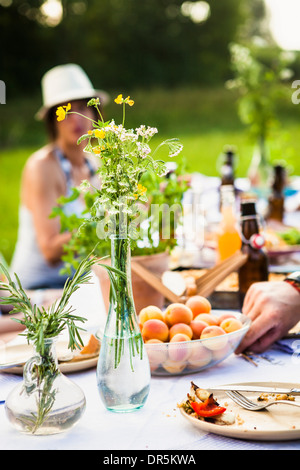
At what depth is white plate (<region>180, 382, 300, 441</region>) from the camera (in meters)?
0.68

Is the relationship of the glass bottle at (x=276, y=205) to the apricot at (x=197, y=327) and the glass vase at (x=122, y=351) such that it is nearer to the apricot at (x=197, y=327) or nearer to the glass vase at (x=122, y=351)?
the apricot at (x=197, y=327)

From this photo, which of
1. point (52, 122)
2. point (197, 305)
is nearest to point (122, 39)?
point (52, 122)

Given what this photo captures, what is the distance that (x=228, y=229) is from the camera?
1.52m

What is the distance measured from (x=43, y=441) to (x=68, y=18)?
9.00 meters

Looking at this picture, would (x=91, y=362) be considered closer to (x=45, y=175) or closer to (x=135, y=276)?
(x=135, y=276)

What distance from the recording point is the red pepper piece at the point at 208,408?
72cm

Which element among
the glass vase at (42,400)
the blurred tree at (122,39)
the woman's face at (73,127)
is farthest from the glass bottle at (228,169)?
the blurred tree at (122,39)

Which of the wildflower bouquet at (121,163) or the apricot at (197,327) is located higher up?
the wildflower bouquet at (121,163)

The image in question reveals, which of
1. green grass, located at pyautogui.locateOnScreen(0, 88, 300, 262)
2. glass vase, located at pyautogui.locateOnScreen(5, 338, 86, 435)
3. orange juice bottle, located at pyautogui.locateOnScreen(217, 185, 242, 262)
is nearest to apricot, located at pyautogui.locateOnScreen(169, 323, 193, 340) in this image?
glass vase, located at pyautogui.locateOnScreen(5, 338, 86, 435)

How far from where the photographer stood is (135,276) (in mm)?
1119

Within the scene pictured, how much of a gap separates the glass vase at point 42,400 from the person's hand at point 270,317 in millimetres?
374

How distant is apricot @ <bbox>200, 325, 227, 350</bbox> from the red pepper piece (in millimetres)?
151

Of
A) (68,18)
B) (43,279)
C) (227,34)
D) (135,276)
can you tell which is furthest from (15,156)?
(135,276)

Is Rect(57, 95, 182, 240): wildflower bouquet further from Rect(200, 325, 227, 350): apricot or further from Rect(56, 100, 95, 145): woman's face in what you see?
Rect(56, 100, 95, 145): woman's face
